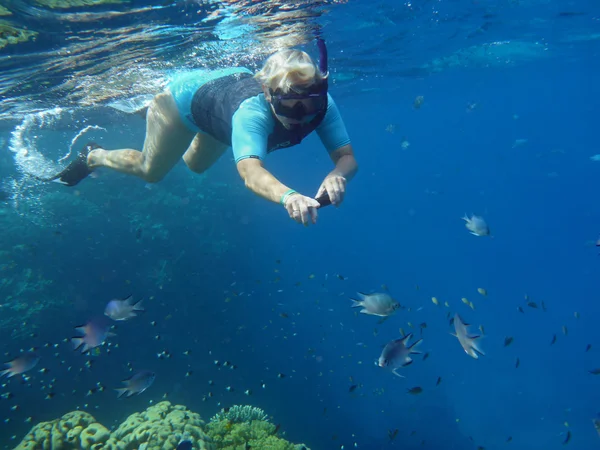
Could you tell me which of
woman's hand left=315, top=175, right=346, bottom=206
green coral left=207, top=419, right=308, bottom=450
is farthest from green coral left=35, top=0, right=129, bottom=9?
green coral left=207, top=419, right=308, bottom=450

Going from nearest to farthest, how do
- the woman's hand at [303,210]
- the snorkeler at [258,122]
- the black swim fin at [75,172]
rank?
the woman's hand at [303,210]
the snorkeler at [258,122]
the black swim fin at [75,172]

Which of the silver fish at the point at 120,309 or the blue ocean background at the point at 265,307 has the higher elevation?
the silver fish at the point at 120,309

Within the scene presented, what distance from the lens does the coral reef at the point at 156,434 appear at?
7.05 meters

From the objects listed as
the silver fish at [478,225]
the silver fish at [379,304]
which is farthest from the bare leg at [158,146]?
the silver fish at [478,225]

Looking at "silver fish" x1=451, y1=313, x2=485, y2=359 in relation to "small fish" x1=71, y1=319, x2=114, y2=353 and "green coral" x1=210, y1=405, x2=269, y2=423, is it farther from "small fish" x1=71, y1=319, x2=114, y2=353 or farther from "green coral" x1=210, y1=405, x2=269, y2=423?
"small fish" x1=71, y1=319, x2=114, y2=353

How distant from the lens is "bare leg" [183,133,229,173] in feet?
23.1

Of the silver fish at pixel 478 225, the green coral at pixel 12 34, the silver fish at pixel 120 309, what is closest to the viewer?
the silver fish at pixel 120 309

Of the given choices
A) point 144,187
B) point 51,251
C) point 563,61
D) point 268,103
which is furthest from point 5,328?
point 563,61

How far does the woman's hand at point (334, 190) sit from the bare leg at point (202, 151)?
4052mm

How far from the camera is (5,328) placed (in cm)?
1487

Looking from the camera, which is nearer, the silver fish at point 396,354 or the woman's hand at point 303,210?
the woman's hand at point 303,210

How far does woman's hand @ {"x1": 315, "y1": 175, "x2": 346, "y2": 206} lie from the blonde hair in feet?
3.25

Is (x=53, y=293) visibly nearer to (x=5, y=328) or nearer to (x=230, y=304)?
(x=5, y=328)

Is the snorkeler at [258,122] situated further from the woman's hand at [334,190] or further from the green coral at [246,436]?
the green coral at [246,436]
